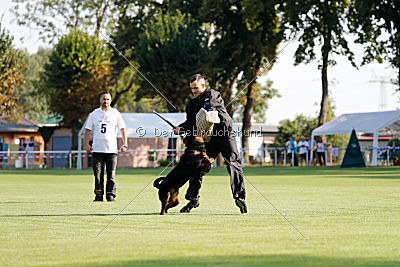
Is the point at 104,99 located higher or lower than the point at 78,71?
lower

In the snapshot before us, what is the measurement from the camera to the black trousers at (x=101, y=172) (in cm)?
1345

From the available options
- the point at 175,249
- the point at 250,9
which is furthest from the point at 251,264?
the point at 250,9

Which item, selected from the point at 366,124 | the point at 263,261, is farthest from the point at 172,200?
the point at 366,124

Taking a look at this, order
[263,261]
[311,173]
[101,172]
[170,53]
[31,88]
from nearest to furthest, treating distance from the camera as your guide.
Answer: [263,261], [101,172], [311,173], [170,53], [31,88]

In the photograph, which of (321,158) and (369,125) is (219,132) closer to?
(369,125)

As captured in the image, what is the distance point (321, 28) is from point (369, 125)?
7557 mm

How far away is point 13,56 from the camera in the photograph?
2074 inches

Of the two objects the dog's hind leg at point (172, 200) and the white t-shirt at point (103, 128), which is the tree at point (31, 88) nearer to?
the white t-shirt at point (103, 128)

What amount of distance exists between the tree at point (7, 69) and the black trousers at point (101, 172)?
4029cm

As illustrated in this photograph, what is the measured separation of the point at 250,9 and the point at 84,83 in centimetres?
1506

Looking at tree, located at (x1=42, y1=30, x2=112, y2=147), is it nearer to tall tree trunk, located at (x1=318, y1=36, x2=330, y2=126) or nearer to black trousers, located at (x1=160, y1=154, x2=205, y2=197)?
tall tree trunk, located at (x1=318, y1=36, x2=330, y2=126)

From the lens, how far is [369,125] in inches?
1740

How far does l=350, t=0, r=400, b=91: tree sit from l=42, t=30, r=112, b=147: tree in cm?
1939

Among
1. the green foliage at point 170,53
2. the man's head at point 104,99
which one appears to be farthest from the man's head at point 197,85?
the green foliage at point 170,53
